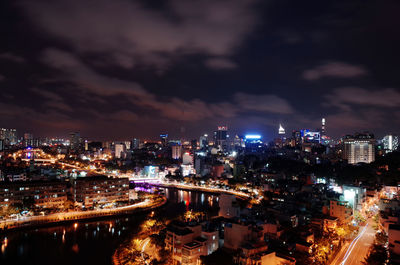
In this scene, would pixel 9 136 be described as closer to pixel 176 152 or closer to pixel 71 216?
pixel 176 152

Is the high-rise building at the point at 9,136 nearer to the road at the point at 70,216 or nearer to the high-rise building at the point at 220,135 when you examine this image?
the high-rise building at the point at 220,135

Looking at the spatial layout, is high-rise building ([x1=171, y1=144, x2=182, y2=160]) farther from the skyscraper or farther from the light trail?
the light trail

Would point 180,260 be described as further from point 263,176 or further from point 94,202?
point 263,176

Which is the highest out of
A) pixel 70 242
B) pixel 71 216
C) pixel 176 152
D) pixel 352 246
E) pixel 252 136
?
pixel 252 136

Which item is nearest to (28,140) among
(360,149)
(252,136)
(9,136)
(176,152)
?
(9,136)

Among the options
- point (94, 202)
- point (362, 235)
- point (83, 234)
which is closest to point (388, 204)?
point (362, 235)

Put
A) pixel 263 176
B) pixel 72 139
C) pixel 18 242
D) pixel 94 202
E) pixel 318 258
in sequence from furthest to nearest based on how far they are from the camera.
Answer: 1. pixel 72 139
2. pixel 263 176
3. pixel 94 202
4. pixel 18 242
5. pixel 318 258
